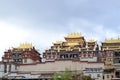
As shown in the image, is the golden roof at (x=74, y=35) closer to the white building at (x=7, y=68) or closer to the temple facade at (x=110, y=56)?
the temple facade at (x=110, y=56)

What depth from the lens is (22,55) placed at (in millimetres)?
95062

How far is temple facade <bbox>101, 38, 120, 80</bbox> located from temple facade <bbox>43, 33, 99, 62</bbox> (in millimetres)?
2338

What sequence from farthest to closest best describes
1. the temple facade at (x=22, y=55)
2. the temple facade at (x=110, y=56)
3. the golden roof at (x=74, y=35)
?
the golden roof at (x=74, y=35) → the temple facade at (x=22, y=55) → the temple facade at (x=110, y=56)

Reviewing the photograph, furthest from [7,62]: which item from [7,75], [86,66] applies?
[86,66]

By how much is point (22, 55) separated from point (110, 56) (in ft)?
72.1

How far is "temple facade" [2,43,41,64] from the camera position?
94.8 m

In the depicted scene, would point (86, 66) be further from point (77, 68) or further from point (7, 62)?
point (7, 62)

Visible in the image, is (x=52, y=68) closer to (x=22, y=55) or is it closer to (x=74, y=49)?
(x=74, y=49)

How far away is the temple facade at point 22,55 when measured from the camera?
9481cm

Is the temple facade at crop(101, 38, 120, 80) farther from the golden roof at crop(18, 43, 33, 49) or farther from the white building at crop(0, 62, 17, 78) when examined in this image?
the white building at crop(0, 62, 17, 78)

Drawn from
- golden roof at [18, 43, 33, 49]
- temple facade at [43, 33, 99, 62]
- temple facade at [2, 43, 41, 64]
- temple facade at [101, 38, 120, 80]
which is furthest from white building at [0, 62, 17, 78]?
temple facade at [101, 38, 120, 80]

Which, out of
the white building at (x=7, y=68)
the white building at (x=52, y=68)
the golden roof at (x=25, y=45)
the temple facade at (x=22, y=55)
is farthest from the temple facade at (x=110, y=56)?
the white building at (x=7, y=68)

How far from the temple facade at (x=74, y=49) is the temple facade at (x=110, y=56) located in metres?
2.34

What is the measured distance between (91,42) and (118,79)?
2079 centimetres
